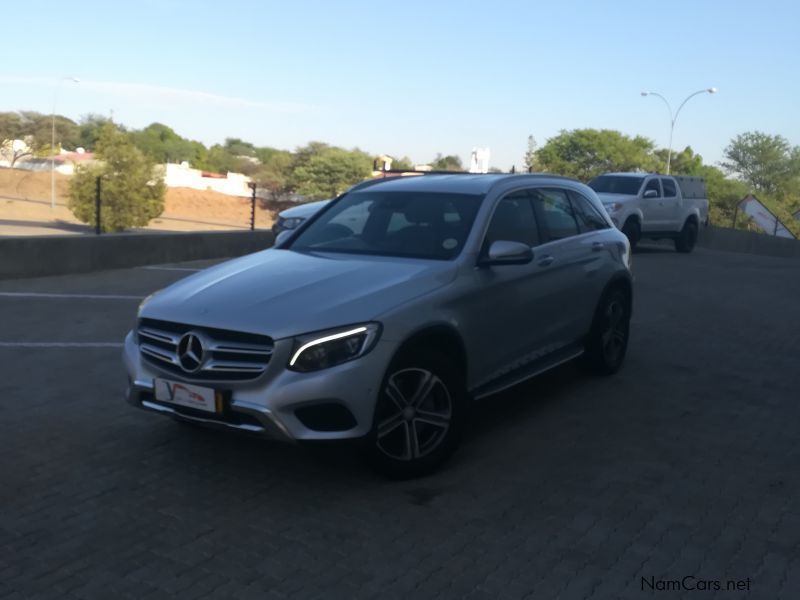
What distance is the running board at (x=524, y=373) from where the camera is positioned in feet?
18.0

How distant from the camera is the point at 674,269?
17125mm

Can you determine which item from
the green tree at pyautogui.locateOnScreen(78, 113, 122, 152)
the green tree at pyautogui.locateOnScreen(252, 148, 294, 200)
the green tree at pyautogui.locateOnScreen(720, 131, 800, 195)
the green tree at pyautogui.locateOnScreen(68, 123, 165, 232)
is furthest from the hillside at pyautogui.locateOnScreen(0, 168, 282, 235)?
the green tree at pyautogui.locateOnScreen(720, 131, 800, 195)

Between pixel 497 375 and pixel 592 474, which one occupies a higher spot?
pixel 497 375

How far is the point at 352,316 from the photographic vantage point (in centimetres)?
452

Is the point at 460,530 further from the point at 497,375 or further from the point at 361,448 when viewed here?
the point at 497,375

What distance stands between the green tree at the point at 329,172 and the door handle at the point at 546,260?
5115 cm

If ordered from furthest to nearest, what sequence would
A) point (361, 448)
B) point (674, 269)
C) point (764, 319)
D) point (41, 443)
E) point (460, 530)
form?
point (674, 269) → point (764, 319) → point (41, 443) → point (361, 448) → point (460, 530)

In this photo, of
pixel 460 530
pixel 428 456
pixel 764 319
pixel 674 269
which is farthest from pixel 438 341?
pixel 674 269

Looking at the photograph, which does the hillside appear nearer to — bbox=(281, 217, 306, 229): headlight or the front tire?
bbox=(281, 217, 306, 229): headlight

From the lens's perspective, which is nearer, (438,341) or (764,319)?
(438,341)

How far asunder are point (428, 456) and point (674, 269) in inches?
523

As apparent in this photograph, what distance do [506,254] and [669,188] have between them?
56.5 ft

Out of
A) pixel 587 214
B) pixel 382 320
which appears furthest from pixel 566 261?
pixel 382 320

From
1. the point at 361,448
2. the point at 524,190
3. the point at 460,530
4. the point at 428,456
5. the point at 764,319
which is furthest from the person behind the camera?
the point at 764,319
